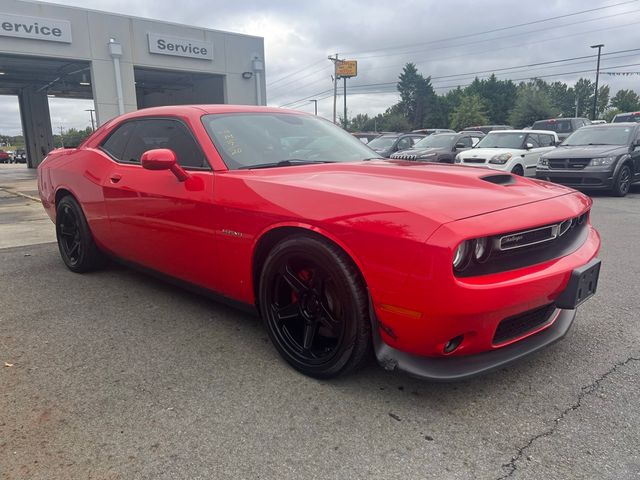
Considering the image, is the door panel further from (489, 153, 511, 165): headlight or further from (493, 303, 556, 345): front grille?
(489, 153, 511, 165): headlight

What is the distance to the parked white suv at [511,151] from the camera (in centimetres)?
1094

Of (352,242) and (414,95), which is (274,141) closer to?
(352,242)

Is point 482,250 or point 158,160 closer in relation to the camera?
point 482,250

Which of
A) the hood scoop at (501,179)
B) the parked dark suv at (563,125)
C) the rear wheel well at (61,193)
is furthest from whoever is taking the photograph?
the parked dark suv at (563,125)

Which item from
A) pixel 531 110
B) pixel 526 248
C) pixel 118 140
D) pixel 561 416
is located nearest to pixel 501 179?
pixel 526 248

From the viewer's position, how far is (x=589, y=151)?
10227 millimetres

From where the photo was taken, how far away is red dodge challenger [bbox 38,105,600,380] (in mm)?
2062

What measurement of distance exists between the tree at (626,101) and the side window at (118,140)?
85602mm

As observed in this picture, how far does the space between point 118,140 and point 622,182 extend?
9957 mm

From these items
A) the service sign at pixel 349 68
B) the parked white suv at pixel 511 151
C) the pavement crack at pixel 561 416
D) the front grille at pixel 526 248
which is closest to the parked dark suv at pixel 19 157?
the service sign at pixel 349 68

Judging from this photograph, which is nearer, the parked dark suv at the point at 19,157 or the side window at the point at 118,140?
the side window at the point at 118,140

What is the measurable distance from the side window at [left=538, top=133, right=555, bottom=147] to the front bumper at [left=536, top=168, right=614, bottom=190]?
198 cm

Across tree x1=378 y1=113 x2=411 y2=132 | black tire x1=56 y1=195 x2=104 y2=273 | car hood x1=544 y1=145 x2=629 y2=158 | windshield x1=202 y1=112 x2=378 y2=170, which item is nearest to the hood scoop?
windshield x1=202 y1=112 x2=378 y2=170

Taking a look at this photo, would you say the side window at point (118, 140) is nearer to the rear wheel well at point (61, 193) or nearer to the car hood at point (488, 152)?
the rear wheel well at point (61, 193)
